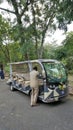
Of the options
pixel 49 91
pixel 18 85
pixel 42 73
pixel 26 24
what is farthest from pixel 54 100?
pixel 26 24

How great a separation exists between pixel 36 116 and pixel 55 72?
246 cm

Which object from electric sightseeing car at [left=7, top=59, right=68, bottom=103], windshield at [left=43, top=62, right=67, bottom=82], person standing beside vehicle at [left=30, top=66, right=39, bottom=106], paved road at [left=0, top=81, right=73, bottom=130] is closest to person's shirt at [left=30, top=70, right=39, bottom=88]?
person standing beside vehicle at [left=30, top=66, right=39, bottom=106]

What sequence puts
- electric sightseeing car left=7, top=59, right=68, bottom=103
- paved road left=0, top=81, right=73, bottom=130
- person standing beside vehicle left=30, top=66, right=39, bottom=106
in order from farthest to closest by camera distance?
1. person standing beside vehicle left=30, top=66, right=39, bottom=106
2. electric sightseeing car left=7, top=59, right=68, bottom=103
3. paved road left=0, top=81, right=73, bottom=130

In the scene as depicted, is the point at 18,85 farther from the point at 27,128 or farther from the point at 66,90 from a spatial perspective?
the point at 27,128

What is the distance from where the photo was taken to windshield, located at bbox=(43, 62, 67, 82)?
27.4ft

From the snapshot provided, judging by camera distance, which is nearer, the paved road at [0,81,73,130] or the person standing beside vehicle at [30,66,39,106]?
the paved road at [0,81,73,130]

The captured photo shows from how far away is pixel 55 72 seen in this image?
340 inches

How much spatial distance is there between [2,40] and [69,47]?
9378 mm

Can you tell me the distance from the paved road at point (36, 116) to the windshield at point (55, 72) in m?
1.12

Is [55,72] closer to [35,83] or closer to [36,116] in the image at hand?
[35,83]

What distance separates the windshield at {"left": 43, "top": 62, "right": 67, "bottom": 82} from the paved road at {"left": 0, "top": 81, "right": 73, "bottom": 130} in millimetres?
1116

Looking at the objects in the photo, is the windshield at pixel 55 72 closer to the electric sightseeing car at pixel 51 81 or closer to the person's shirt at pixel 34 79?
the electric sightseeing car at pixel 51 81

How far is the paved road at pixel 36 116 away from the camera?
19.2 ft

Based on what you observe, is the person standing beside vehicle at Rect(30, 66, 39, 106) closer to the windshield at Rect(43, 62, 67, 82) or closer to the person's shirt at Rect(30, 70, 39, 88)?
the person's shirt at Rect(30, 70, 39, 88)
